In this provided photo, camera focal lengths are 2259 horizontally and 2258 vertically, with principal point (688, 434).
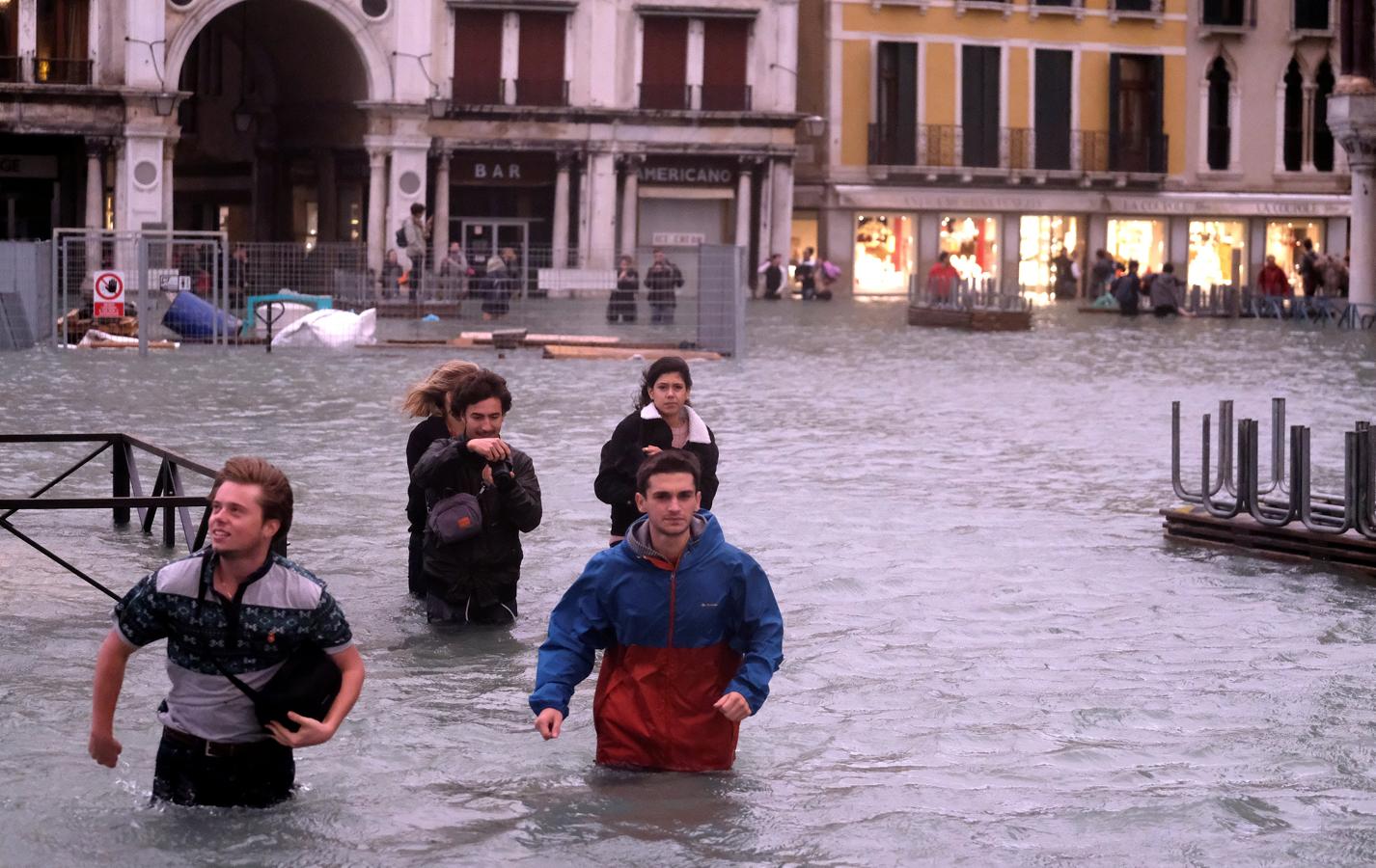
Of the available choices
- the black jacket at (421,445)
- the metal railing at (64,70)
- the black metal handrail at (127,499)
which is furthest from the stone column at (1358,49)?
the black jacket at (421,445)

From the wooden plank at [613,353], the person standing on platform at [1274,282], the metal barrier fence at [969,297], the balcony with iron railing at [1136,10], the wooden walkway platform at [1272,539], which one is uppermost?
the balcony with iron railing at [1136,10]

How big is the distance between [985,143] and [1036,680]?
2070 inches

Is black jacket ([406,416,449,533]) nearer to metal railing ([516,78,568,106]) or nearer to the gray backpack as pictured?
the gray backpack

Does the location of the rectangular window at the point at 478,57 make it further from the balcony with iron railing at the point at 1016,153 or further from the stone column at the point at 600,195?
the balcony with iron railing at the point at 1016,153

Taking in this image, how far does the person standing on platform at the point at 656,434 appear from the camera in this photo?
9.02 m

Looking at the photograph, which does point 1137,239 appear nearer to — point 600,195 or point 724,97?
point 724,97

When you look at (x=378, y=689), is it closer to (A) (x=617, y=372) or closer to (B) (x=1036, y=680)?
(B) (x=1036, y=680)

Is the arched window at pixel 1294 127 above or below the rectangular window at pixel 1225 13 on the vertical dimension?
below

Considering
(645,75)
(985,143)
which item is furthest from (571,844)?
(985,143)

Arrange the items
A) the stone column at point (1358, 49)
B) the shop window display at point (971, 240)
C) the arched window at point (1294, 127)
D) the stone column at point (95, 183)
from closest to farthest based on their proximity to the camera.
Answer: the stone column at point (1358, 49) → the stone column at point (95, 183) → the shop window display at point (971, 240) → the arched window at point (1294, 127)

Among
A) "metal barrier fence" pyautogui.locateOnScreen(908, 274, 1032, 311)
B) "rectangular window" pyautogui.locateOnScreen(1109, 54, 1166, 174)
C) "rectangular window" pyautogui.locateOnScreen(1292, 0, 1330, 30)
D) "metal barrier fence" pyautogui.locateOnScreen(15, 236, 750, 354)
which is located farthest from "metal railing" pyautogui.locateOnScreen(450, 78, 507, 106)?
"rectangular window" pyautogui.locateOnScreen(1292, 0, 1330, 30)

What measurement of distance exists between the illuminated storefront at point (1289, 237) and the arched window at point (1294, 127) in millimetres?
1529

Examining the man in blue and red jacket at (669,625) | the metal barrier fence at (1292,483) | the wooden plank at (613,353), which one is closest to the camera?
the man in blue and red jacket at (669,625)

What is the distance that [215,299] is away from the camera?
92.2 feet
